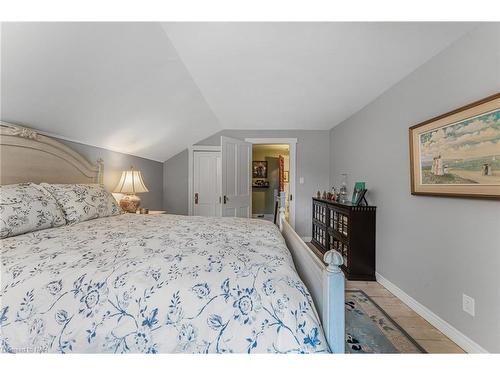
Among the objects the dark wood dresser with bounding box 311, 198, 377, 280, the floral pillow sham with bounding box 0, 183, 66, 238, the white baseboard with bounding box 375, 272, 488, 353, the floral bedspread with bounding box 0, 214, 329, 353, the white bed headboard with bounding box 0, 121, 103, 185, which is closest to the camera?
the floral bedspread with bounding box 0, 214, 329, 353

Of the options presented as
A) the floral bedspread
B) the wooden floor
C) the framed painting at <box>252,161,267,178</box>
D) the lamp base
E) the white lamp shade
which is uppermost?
the framed painting at <box>252,161,267,178</box>

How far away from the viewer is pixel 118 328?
0.81 meters

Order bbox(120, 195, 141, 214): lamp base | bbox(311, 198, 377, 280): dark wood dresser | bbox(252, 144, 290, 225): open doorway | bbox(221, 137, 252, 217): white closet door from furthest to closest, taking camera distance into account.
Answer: bbox(252, 144, 290, 225): open doorway
bbox(221, 137, 252, 217): white closet door
bbox(120, 195, 141, 214): lamp base
bbox(311, 198, 377, 280): dark wood dresser

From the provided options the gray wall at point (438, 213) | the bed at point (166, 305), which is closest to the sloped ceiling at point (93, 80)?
the bed at point (166, 305)

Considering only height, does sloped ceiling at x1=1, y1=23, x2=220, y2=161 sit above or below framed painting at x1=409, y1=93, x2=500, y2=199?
above

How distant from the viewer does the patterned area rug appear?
1557 millimetres

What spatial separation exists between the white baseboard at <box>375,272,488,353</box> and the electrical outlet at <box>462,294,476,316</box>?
0.18 meters

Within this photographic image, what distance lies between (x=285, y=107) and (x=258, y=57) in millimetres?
1277

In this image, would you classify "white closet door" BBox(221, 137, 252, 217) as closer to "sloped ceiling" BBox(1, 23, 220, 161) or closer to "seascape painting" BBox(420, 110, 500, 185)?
"sloped ceiling" BBox(1, 23, 220, 161)

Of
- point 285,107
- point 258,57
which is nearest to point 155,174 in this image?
point 285,107

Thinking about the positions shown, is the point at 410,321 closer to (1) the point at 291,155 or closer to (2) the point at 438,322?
(2) the point at 438,322

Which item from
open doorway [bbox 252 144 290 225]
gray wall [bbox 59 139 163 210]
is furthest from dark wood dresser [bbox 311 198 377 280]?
open doorway [bbox 252 144 290 225]

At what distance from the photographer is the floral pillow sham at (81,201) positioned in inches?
71.4

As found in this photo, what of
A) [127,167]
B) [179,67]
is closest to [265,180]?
[127,167]
